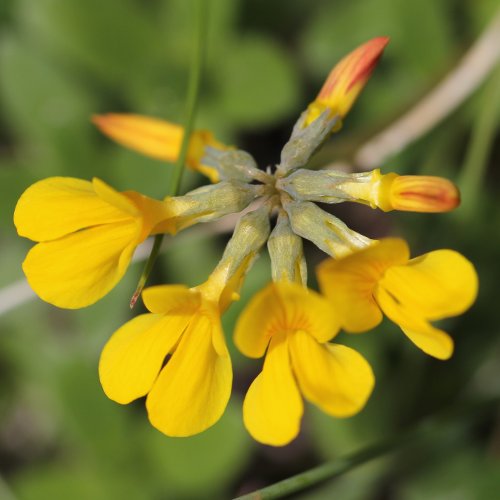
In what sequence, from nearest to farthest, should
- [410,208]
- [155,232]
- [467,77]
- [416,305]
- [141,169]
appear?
1. [416,305]
2. [410,208]
3. [155,232]
4. [467,77]
5. [141,169]

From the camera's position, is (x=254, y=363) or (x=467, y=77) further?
(x=254, y=363)

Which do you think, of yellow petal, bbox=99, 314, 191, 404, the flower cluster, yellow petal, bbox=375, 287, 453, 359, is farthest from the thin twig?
yellow petal, bbox=99, 314, 191, 404

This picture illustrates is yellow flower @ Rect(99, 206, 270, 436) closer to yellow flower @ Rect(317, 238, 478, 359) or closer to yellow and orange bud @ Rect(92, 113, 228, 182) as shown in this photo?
yellow flower @ Rect(317, 238, 478, 359)

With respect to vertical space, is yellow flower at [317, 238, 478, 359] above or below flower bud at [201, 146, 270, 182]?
below

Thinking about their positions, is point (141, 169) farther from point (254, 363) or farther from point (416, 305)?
point (416, 305)

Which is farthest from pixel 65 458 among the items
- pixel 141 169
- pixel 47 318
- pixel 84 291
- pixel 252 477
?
pixel 84 291

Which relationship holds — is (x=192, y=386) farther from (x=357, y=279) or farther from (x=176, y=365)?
(x=357, y=279)

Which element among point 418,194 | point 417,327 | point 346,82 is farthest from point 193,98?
point 417,327
